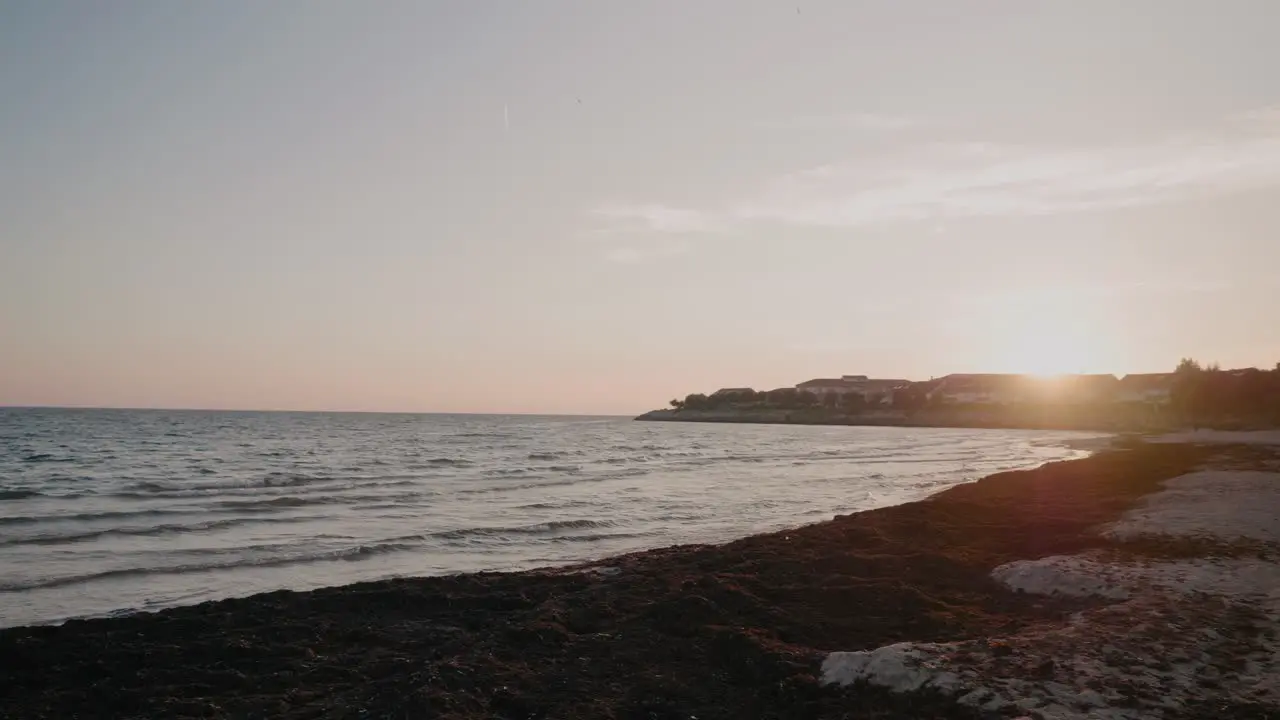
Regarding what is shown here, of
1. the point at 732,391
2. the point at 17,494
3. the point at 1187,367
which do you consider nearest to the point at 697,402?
the point at 732,391

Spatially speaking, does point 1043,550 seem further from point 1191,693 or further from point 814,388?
point 814,388

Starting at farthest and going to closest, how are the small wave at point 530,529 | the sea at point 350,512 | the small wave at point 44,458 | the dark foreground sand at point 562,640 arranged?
the small wave at point 44,458, the small wave at point 530,529, the sea at point 350,512, the dark foreground sand at point 562,640

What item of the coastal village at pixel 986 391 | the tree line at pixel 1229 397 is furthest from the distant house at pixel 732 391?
Answer: the tree line at pixel 1229 397

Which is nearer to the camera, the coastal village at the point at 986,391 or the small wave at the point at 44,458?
the small wave at the point at 44,458

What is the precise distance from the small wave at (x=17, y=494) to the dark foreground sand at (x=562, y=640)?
19.6 metres

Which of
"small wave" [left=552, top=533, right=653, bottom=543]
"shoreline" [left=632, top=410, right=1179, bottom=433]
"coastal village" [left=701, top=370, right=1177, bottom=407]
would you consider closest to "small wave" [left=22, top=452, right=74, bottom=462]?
"small wave" [left=552, top=533, right=653, bottom=543]

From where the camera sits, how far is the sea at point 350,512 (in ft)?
47.2

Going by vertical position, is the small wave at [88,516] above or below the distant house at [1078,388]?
below

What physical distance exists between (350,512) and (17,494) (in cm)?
1203

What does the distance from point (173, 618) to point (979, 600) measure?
32.0ft

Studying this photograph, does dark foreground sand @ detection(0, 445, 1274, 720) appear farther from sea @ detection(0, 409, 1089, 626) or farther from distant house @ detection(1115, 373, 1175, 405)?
distant house @ detection(1115, 373, 1175, 405)

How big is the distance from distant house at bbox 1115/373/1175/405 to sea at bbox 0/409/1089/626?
69178 mm

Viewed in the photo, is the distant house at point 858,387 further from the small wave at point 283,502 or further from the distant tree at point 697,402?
the small wave at point 283,502

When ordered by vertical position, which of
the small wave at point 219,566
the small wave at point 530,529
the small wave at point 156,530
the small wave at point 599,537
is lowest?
the small wave at point 599,537
